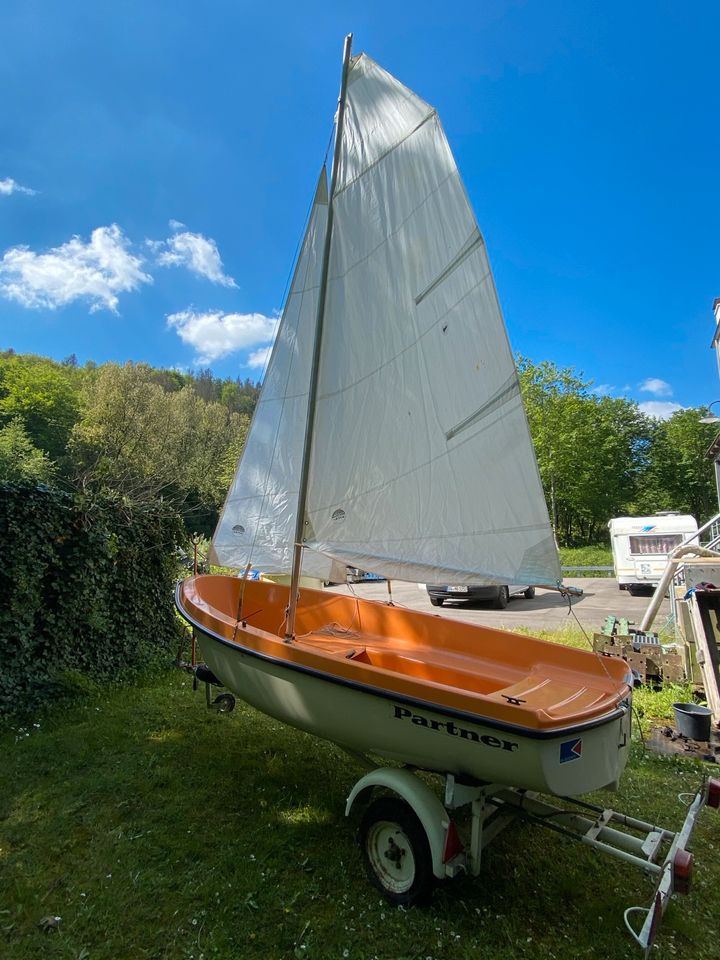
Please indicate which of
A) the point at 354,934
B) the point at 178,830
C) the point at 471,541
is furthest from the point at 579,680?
the point at 178,830

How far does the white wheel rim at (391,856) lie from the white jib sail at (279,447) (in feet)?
6.07

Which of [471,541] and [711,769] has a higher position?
[471,541]

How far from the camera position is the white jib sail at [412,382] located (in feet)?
11.2

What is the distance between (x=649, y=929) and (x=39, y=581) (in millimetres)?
5612

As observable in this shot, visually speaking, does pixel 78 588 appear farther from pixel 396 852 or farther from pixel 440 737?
pixel 440 737

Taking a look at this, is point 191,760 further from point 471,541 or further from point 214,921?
point 471,541

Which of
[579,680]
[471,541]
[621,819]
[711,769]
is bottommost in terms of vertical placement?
[711,769]

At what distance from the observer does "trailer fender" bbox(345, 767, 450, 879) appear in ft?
7.99

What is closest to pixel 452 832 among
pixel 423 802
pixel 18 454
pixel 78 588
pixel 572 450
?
pixel 423 802

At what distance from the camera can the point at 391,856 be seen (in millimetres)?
2707

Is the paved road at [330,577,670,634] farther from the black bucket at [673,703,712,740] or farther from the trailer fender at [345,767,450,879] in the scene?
the trailer fender at [345,767,450,879]

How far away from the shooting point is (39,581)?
17.3 feet

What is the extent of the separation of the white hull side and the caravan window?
1578 centimetres

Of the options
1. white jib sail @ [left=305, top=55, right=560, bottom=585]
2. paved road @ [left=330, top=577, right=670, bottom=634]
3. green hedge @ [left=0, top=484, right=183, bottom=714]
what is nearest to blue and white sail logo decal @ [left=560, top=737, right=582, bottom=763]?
white jib sail @ [left=305, top=55, right=560, bottom=585]
